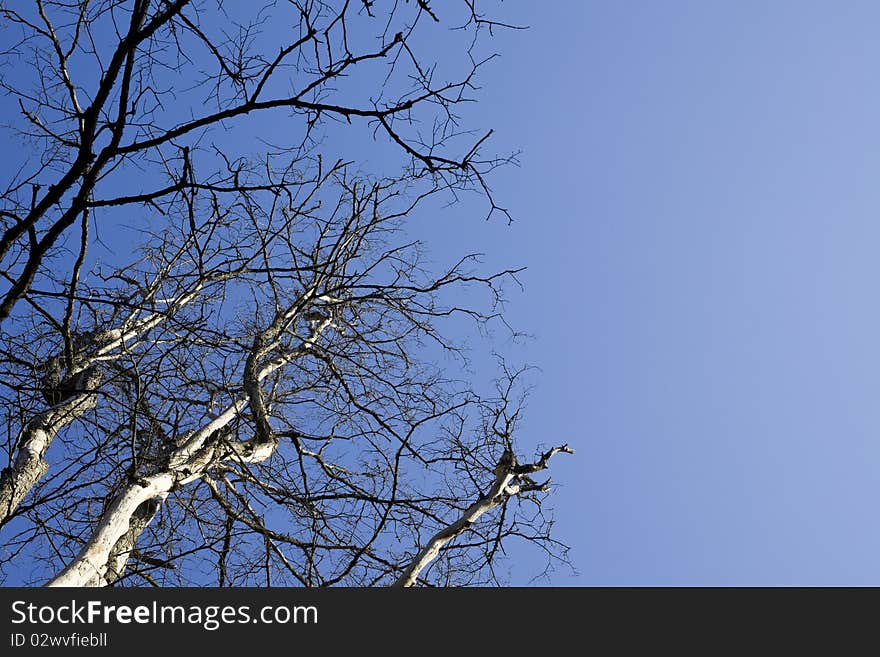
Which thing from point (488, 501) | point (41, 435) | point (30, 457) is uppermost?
point (41, 435)

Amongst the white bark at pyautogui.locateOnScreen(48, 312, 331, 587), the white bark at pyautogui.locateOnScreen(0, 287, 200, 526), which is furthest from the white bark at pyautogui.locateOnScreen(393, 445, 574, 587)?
the white bark at pyautogui.locateOnScreen(0, 287, 200, 526)

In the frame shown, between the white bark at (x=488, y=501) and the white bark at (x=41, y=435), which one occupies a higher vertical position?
the white bark at (x=41, y=435)

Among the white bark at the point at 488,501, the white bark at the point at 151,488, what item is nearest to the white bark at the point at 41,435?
the white bark at the point at 151,488

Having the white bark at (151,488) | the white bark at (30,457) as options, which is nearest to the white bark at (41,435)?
the white bark at (30,457)

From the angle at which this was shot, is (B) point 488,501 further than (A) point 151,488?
Yes

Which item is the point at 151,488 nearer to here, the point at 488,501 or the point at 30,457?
the point at 30,457

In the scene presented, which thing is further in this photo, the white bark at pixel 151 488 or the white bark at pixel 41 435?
the white bark at pixel 41 435

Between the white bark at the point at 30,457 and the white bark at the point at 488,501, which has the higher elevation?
the white bark at the point at 30,457

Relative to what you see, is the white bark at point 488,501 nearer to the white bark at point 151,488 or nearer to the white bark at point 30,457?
the white bark at point 151,488

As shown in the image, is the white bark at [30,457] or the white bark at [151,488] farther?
the white bark at [30,457]

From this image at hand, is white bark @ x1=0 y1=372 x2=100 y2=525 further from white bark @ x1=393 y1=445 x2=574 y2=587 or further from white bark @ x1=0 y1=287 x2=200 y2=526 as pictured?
white bark @ x1=393 y1=445 x2=574 y2=587

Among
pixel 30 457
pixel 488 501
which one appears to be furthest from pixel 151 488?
pixel 488 501

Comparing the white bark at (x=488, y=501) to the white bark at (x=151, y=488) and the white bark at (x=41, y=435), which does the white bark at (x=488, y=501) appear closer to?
the white bark at (x=151, y=488)
